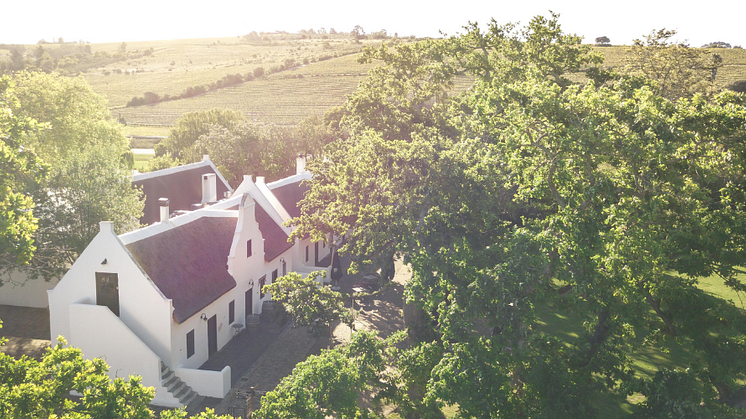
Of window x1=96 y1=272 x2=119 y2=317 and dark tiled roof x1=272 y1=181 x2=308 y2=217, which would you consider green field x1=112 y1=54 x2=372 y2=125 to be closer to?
dark tiled roof x1=272 y1=181 x2=308 y2=217

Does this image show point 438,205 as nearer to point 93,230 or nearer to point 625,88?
point 625,88

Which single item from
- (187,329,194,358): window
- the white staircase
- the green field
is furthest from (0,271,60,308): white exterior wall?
the green field

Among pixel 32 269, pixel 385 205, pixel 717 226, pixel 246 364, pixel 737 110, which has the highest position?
pixel 737 110

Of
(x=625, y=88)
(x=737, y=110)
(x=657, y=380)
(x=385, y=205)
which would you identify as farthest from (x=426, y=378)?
(x=625, y=88)

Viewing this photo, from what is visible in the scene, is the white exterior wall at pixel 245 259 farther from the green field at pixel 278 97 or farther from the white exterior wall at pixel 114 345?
the green field at pixel 278 97

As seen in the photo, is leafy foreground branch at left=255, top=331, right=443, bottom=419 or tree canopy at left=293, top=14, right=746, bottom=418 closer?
leafy foreground branch at left=255, top=331, right=443, bottom=419
